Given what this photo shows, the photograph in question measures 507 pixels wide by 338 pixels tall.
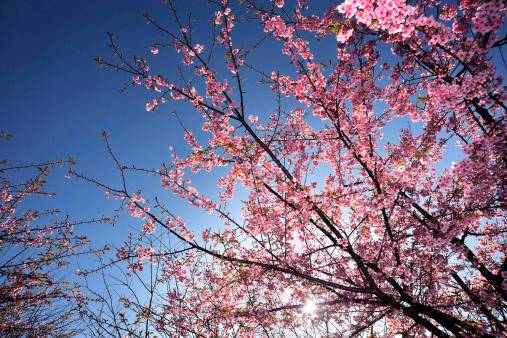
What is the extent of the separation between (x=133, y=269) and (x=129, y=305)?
749 mm

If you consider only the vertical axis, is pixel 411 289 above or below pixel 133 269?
below

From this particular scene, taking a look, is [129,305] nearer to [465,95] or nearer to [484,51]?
[465,95]

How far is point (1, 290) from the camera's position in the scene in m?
6.07

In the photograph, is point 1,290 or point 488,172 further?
point 1,290

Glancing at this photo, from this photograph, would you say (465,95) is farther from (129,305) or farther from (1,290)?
(1,290)

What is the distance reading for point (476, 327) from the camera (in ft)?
16.3

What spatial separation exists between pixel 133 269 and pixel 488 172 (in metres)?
7.28

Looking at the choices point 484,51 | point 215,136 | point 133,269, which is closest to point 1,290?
point 133,269

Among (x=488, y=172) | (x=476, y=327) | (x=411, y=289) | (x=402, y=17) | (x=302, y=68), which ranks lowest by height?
(x=476, y=327)

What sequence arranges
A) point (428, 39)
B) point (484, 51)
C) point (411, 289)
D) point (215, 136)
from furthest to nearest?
point (215, 136)
point (411, 289)
point (428, 39)
point (484, 51)

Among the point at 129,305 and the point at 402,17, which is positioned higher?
the point at 402,17

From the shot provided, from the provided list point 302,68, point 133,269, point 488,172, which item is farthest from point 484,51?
point 133,269

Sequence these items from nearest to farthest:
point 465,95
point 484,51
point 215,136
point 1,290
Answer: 1. point 465,95
2. point 484,51
3. point 1,290
4. point 215,136

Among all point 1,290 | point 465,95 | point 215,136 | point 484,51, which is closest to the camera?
point 465,95
